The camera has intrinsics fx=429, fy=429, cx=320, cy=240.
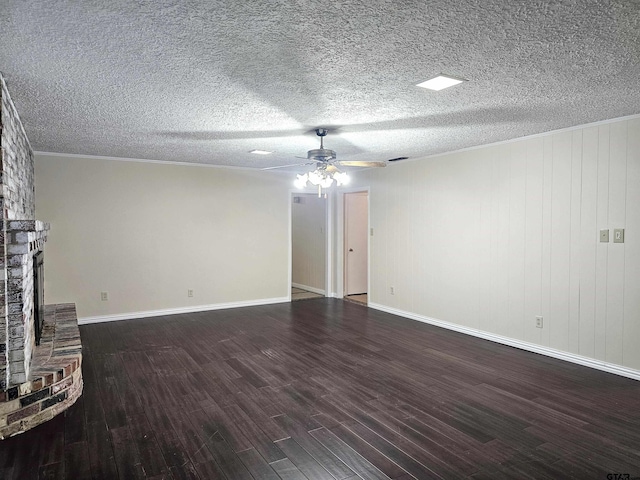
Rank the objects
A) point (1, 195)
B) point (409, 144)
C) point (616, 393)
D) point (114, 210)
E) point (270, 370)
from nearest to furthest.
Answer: point (1, 195)
point (616, 393)
point (270, 370)
point (409, 144)
point (114, 210)

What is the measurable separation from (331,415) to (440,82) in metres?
2.39

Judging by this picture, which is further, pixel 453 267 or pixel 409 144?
pixel 453 267

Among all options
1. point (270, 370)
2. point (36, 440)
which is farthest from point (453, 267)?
point (36, 440)

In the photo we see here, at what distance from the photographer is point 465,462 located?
96.5 inches

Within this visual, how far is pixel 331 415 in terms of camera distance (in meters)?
3.06

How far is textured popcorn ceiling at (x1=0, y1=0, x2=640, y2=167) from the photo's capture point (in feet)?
6.15

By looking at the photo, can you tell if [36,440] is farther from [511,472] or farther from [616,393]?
[616,393]

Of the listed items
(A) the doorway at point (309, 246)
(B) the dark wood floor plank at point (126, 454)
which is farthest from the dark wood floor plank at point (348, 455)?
(A) the doorway at point (309, 246)

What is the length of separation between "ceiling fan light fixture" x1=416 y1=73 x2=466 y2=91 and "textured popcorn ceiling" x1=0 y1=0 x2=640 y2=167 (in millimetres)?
81

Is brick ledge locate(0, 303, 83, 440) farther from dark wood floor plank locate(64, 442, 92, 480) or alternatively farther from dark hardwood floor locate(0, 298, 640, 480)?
dark wood floor plank locate(64, 442, 92, 480)

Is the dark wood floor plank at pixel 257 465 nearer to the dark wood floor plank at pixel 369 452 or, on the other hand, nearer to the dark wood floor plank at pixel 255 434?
the dark wood floor plank at pixel 255 434

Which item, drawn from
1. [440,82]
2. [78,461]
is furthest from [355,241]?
[78,461]

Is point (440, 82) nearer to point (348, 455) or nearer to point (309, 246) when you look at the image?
point (348, 455)

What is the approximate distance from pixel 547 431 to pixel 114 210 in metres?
5.53
